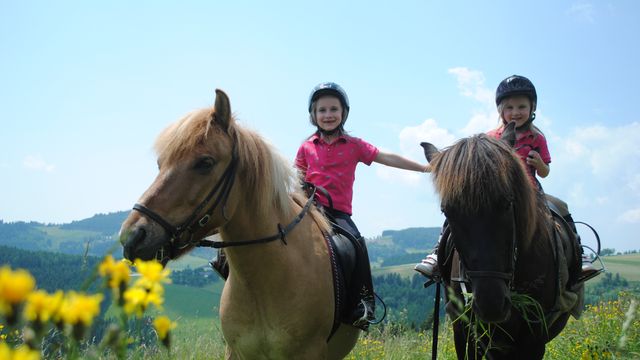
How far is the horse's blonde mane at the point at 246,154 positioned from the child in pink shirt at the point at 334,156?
105 centimetres

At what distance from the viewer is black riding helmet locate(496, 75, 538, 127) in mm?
5430

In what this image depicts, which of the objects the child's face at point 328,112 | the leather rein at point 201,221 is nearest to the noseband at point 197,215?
the leather rein at point 201,221

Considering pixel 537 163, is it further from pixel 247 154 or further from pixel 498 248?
pixel 247 154

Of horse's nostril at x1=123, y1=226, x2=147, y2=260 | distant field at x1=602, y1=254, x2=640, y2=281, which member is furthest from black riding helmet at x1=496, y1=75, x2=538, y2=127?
distant field at x1=602, y1=254, x2=640, y2=281

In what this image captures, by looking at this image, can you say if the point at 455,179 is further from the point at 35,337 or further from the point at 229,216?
the point at 35,337

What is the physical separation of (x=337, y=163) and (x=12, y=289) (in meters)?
4.73

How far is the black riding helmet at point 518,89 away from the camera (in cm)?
543

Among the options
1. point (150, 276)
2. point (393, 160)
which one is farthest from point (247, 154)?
point (150, 276)

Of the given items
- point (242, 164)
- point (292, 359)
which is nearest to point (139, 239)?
point (242, 164)

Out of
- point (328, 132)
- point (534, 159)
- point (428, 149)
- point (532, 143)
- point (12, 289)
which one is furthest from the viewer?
point (328, 132)

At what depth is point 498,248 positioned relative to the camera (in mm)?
3428

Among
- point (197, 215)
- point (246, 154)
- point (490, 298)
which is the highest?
point (246, 154)

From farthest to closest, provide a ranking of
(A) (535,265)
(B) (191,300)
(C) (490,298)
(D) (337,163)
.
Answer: (B) (191,300)
(D) (337,163)
(A) (535,265)
(C) (490,298)

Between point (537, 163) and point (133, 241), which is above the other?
point (537, 163)
